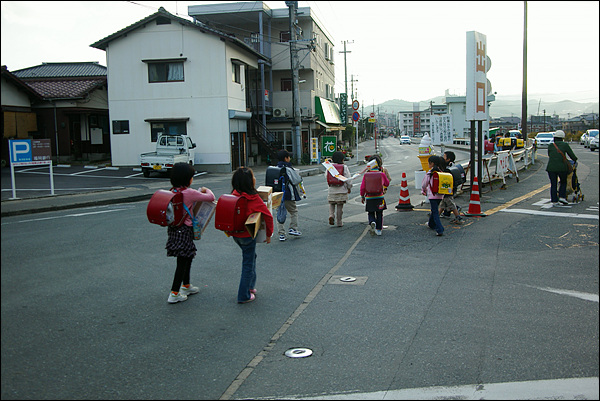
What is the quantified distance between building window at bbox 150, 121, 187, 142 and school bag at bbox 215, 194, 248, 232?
25.6m

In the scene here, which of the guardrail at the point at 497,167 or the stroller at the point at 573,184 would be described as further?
the guardrail at the point at 497,167

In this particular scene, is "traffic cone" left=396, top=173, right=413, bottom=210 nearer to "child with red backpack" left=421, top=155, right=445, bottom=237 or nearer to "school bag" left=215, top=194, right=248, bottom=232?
"child with red backpack" left=421, top=155, right=445, bottom=237

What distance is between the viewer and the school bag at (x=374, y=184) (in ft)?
33.1

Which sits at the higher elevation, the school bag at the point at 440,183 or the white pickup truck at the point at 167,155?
the white pickup truck at the point at 167,155

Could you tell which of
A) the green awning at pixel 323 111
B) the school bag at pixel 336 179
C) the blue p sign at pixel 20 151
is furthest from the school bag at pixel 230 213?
the green awning at pixel 323 111

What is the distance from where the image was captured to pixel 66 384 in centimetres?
387

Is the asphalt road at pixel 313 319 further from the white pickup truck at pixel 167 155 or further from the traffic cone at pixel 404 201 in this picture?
the white pickup truck at pixel 167 155

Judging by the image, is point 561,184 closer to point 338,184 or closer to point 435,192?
point 435,192

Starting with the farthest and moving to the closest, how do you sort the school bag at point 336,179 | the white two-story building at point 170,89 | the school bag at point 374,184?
the white two-story building at point 170,89 → the school bag at point 336,179 → the school bag at point 374,184

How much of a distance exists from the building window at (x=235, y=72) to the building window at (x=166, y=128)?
4363 mm

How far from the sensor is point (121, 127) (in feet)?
101

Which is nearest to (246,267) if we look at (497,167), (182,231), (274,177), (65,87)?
(182,231)

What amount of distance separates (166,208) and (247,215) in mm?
926

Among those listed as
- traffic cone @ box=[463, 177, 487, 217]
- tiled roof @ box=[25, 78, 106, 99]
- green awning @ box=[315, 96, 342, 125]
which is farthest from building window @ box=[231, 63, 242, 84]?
traffic cone @ box=[463, 177, 487, 217]
